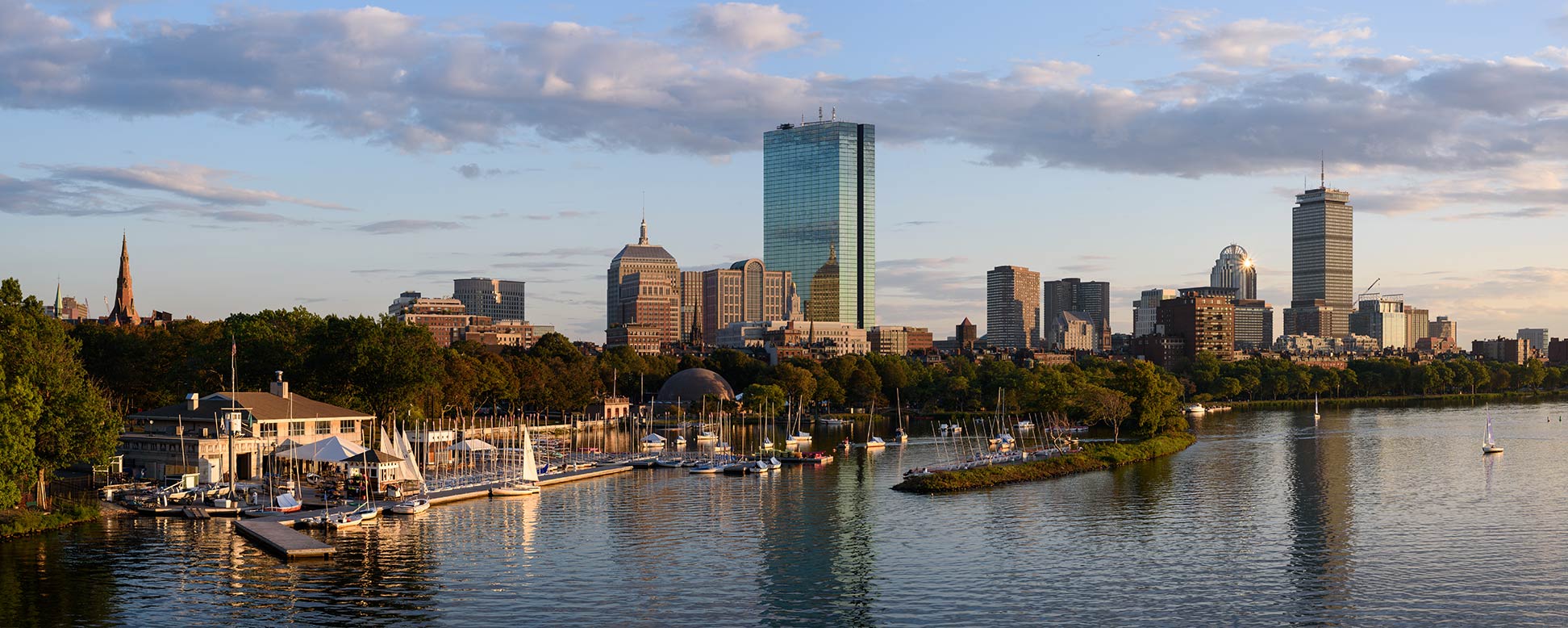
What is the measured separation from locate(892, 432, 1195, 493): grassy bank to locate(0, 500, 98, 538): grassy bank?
6040cm

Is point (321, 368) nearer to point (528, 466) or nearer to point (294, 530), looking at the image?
point (528, 466)

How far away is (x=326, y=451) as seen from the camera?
10231cm

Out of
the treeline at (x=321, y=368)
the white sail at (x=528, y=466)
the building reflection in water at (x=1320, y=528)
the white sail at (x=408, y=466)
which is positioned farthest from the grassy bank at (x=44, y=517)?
the building reflection in water at (x=1320, y=528)

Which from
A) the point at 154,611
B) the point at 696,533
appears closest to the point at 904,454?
the point at 696,533

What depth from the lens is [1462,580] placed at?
229ft

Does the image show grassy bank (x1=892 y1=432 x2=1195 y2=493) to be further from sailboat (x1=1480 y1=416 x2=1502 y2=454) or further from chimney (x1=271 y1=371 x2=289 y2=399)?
chimney (x1=271 y1=371 x2=289 y2=399)

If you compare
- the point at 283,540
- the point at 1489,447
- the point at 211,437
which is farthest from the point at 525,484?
the point at 1489,447

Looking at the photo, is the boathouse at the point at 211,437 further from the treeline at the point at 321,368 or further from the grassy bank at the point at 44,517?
the treeline at the point at 321,368

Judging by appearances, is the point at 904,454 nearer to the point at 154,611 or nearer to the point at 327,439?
the point at 327,439

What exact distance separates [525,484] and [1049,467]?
4860 cm

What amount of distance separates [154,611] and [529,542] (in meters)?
24.5

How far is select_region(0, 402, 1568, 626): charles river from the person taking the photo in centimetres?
6316

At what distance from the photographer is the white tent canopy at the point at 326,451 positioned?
102 meters

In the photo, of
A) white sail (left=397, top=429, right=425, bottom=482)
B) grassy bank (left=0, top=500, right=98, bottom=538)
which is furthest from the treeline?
grassy bank (left=0, top=500, right=98, bottom=538)
